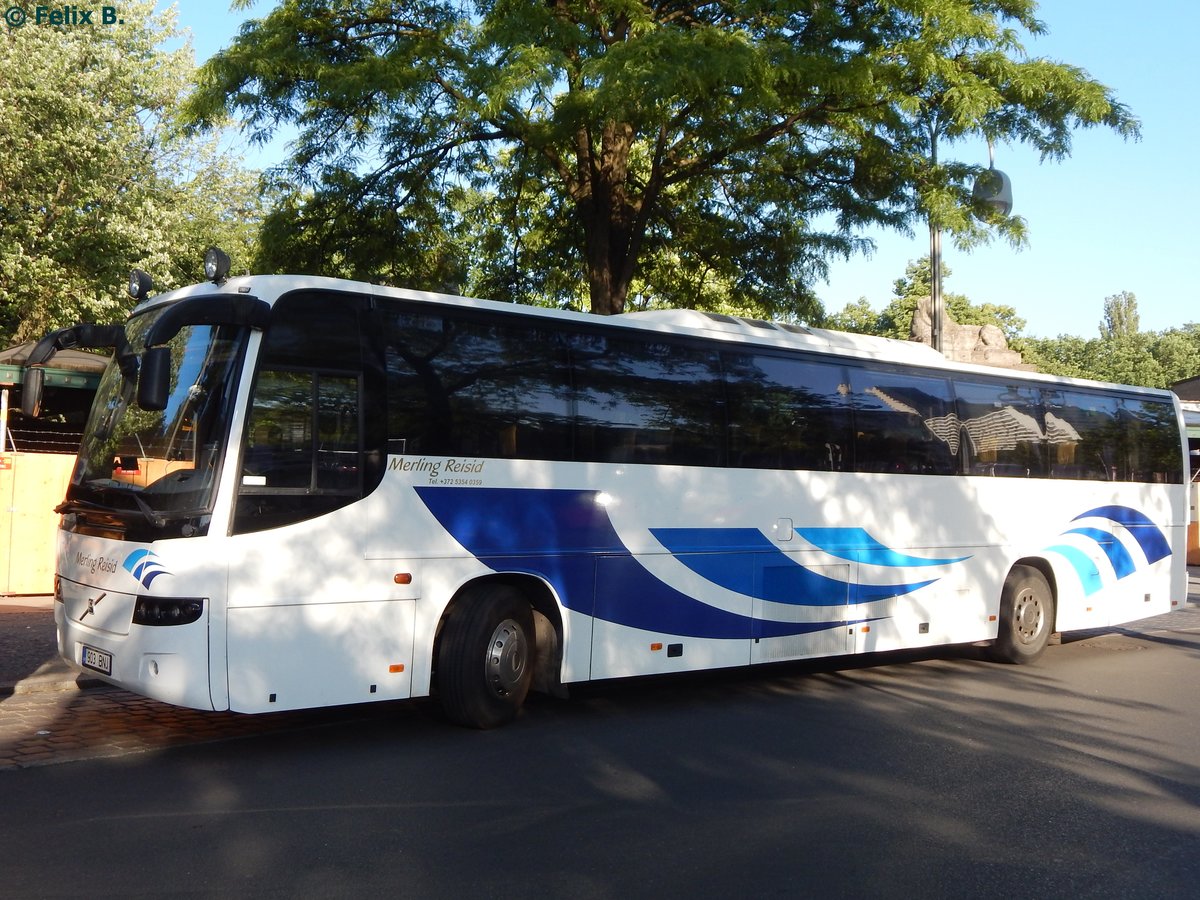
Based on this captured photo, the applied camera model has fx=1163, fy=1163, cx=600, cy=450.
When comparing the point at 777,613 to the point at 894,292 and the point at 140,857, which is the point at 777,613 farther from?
the point at 894,292

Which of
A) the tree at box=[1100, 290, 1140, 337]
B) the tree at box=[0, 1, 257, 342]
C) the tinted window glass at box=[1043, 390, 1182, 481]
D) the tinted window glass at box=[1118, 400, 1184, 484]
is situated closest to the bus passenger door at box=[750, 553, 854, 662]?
the tinted window glass at box=[1043, 390, 1182, 481]

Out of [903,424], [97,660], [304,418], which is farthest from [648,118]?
[97,660]

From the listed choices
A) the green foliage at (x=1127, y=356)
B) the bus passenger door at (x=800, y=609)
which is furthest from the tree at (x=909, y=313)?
the bus passenger door at (x=800, y=609)

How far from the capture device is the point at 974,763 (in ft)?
26.0

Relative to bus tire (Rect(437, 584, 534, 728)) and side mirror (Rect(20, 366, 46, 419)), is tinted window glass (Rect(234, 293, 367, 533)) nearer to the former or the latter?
bus tire (Rect(437, 584, 534, 728))

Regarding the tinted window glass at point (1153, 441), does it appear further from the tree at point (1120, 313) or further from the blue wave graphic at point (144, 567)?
the tree at point (1120, 313)

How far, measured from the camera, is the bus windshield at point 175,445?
23.9 feet

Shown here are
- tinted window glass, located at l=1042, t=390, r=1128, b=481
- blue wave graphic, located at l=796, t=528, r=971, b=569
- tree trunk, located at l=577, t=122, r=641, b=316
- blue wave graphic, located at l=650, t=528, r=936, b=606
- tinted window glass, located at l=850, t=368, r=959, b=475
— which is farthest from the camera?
tree trunk, located at l=577, t=122, r=641, b=316

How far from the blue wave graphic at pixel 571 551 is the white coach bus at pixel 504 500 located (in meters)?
0.02

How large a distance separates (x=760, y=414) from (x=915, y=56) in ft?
19.9

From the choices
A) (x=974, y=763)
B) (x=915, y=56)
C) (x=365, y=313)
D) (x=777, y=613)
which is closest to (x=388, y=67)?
(x=915, y=56)

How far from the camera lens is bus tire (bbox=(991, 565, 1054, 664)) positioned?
42.2 feet

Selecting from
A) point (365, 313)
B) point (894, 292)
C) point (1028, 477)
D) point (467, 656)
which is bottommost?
point (467, 656)

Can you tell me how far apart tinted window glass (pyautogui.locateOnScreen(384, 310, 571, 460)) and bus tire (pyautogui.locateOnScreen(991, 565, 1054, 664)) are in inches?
250
